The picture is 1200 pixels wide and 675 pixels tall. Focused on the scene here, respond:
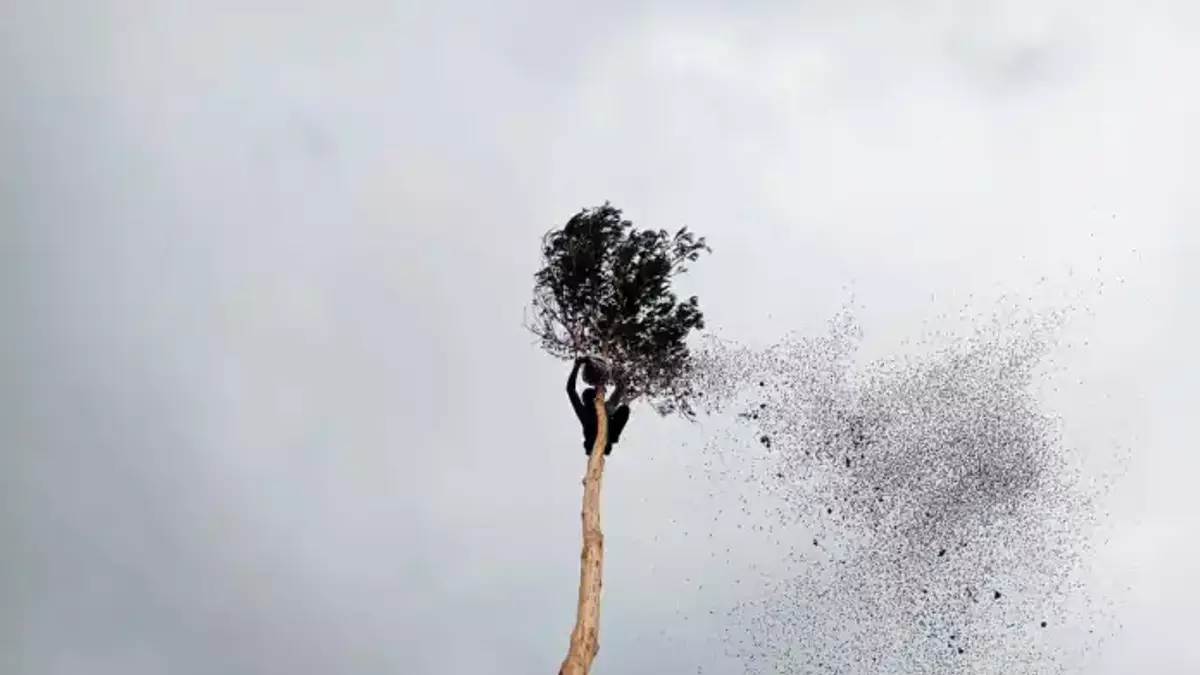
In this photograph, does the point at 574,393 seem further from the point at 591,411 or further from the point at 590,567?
the point at 590,567

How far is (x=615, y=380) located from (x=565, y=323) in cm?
247

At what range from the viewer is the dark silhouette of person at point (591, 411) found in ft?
113

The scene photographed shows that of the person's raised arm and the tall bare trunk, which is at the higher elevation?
the person's raised arm

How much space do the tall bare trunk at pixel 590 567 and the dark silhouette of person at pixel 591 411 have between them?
208 millimetres

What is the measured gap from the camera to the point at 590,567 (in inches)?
1234

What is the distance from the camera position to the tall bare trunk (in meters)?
29.8

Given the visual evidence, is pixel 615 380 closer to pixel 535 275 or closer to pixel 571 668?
pixel 535 275

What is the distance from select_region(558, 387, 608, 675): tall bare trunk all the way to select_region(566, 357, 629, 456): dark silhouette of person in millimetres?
208

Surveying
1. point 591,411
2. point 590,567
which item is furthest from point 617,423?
point 590,567

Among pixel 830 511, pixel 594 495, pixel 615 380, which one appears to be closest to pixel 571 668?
pixel 594 495

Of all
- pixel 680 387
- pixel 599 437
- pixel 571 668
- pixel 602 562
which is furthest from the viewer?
pixel 680 387

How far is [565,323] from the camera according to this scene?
36000 mm

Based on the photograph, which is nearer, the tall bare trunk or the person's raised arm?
the tall bare trunk

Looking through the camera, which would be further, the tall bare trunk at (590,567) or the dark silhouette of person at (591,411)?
the dark silhouette of person at (591,411)
